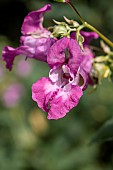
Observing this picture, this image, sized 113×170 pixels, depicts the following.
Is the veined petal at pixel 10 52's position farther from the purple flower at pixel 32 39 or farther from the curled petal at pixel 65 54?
the curled petal at pixel 65 54

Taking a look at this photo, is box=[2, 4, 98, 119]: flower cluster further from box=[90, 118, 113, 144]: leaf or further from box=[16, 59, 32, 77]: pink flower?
box=[16, 59, 32, 77]: pink flower

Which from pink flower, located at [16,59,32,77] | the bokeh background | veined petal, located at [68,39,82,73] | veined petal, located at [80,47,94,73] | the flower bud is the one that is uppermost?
the flower bud

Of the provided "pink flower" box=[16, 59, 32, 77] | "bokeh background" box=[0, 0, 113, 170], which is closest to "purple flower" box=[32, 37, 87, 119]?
"bokeh background" box=[0, 0, 113, 170]

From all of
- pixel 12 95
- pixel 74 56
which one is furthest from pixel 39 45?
pixel 12 95

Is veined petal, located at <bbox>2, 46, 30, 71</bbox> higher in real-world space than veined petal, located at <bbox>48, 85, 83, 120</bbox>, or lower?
higher

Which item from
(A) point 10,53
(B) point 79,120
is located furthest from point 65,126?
(A) point 10,53

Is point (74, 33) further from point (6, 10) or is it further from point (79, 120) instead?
point (6, 10)

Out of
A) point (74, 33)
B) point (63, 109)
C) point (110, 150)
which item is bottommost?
point (110, 150)
